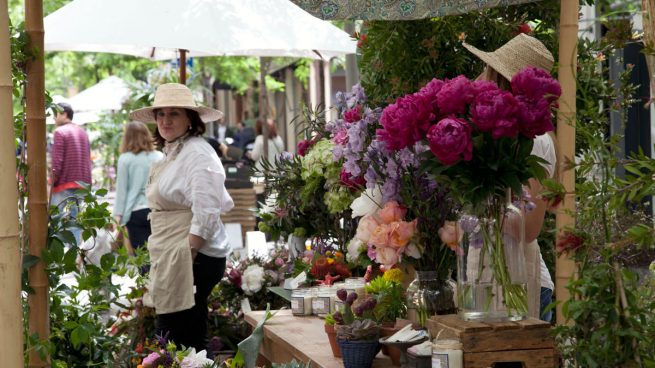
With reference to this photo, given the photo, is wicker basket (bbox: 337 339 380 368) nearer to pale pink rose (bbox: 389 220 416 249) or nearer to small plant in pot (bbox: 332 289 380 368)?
small plant in pot (bbox: 332 289 380 368)

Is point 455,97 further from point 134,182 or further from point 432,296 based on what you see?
point 134,182

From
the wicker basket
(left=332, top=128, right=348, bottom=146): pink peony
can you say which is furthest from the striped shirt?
the wicker basket

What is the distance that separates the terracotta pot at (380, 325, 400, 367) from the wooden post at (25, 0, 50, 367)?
1.43 meters

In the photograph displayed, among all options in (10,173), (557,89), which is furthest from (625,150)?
(10,173)

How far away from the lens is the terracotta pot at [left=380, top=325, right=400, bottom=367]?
3346 mm

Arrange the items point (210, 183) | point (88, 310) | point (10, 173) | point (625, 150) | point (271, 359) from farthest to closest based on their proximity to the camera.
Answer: point (625, 150) → point (210, 183) → point (88, 310) → point (271, 359) → point (10, 173)

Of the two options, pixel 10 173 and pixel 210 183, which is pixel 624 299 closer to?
pixel 10 173

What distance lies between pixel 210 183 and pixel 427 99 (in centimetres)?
301

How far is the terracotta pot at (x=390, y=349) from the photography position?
335 cm

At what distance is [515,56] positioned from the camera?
3277mm

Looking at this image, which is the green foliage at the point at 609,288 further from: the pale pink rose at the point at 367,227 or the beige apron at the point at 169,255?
the beige apron at the point at 169,255

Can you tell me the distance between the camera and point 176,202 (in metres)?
5.79

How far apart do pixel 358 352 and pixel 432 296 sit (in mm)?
297

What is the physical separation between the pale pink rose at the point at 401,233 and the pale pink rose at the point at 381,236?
0.02 m
